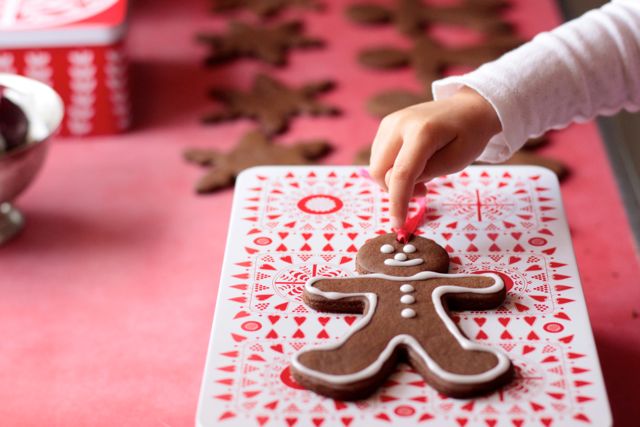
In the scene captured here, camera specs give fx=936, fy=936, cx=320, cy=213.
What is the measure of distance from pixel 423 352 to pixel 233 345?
5.8 inches

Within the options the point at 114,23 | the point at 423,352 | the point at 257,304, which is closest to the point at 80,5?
the point at 114,23

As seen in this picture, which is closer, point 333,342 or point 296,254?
point 333,342

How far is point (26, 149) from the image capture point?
3.55ft

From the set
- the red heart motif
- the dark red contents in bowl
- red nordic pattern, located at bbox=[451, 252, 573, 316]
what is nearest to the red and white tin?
the dark red contents in bowl

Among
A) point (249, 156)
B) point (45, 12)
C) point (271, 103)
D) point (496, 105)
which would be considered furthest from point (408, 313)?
point (45, 12)

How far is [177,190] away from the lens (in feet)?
4.10

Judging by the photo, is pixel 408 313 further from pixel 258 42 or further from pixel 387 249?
pixel 258 42

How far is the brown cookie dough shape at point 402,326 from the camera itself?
0.68 metres

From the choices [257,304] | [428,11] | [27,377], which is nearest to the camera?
[257,304]

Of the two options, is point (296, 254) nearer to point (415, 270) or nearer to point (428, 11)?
A: point (415, 270)

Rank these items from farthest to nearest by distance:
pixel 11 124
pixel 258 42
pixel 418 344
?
pixel 258 42 → pixel 11 124 → pixel 418 344

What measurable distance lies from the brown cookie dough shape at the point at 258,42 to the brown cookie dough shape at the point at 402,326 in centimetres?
76

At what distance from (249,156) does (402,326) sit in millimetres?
603

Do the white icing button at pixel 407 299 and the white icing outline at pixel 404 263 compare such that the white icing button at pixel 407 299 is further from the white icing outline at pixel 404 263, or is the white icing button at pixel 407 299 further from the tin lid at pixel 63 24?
the tin lid at pixel 63 24
